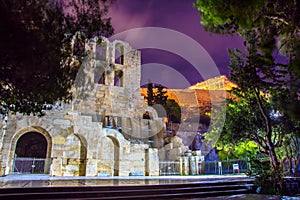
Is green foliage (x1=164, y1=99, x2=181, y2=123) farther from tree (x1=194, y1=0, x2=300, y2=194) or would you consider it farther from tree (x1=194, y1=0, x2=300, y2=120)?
tree (x1=194, y1=0, x2=300, y2=120)

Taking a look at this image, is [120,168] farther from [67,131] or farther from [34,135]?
[34,135]

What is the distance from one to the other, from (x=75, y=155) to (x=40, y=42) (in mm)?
12344

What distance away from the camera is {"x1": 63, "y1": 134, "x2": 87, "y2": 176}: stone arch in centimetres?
1575

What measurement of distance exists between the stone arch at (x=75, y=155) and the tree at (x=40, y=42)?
8.75 meters

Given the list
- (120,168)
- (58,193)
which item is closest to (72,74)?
(58,193)

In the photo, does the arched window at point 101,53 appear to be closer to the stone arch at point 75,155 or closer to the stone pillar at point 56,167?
the stone arch at point 75,155

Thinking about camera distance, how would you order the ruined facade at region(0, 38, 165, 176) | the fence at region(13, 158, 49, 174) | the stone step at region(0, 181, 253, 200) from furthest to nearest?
the fence at region(13, 158, 49, 174), the ruined facade at region(0, 38, 165, 176), the stone step at region(0, 181, 253, 200)

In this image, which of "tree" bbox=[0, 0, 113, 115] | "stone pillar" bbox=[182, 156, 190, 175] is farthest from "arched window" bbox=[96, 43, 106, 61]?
"tree" bbox=[0, 0, 113, 115]

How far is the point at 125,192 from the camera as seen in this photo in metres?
7.30

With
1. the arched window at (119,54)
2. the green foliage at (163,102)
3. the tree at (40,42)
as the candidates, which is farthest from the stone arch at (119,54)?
the tree at (40,42)

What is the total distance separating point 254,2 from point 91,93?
23.6 m

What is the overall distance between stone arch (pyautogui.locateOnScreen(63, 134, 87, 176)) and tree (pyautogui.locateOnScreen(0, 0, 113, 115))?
344 inches

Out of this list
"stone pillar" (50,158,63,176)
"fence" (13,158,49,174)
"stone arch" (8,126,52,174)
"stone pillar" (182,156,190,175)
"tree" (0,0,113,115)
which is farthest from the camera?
"stone pillar" (182,156,190,175)

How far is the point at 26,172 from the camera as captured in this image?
17859mm
